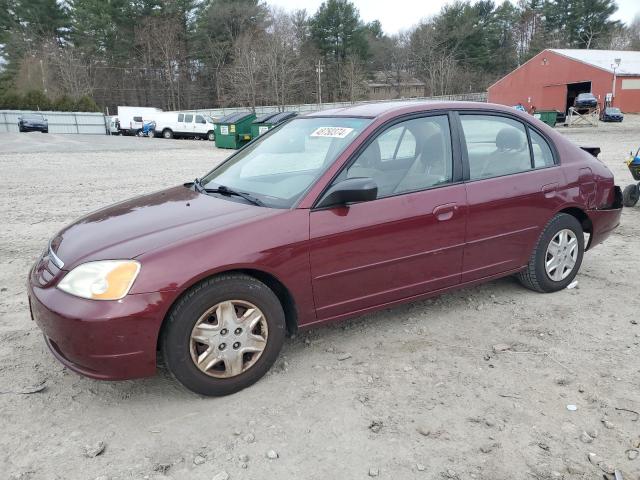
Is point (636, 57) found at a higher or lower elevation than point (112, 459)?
higher

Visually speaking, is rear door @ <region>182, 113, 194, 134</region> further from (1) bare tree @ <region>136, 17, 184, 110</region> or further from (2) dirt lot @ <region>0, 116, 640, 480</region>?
(2) dirt lot @ <region>0, 116, 640, 480</region>

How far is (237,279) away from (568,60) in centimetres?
5099

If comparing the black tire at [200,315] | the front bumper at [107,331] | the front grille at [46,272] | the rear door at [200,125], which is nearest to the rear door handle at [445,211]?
the black tire at [200,315]

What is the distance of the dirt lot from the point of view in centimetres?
246

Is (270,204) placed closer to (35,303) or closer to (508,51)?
(35,303)

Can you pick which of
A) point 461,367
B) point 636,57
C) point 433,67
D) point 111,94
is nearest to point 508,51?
point 433,67

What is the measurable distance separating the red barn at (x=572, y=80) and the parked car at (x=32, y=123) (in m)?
41.0

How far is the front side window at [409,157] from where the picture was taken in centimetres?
349

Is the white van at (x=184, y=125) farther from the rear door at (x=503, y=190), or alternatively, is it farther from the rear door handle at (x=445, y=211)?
the rear door handle at (x=445, y=211)

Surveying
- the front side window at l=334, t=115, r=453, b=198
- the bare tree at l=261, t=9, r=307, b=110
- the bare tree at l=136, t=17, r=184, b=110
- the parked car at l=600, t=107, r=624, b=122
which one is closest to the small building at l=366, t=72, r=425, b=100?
the bare tree at l=261, t=9, r=307, b=110

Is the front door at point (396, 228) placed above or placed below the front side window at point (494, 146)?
below

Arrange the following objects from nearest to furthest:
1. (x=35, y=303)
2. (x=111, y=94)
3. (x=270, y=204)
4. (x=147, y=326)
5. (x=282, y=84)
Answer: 1. (x=147, y=326)
2. (x=35, y=303)
3. (x=270, y=204)
4. (x=282, y=84)
5. (x=111, y=94)

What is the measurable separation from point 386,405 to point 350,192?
125 centimetres

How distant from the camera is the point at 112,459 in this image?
98.4 inches
